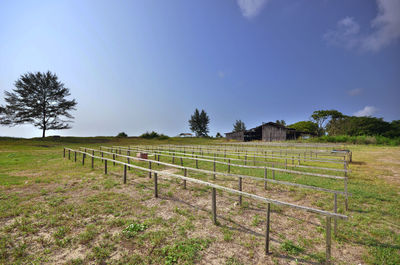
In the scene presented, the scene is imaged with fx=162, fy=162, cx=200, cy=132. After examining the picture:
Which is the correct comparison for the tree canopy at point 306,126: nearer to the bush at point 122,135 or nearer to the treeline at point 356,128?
the treeline at point 356,128

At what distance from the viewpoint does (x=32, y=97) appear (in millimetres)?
37781

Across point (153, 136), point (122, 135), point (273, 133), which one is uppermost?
point (273, 133)

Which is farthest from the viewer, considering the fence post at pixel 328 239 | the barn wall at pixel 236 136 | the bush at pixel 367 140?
the barn wall at pixel 236 136

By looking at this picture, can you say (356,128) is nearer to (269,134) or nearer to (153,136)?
(269,134)

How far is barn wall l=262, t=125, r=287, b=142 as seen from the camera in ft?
136

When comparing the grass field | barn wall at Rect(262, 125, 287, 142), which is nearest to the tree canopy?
barn wall at Rect(262, 125, 287, 142)

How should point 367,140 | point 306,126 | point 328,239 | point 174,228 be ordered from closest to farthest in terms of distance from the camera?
point 328,239 → point 174,228 → point 367,140 → point 306,126

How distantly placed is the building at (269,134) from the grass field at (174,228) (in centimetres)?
3757

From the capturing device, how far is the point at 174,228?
12.9ft

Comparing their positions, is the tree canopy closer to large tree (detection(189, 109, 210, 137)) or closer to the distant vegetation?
large tree (detection(189, 109, 210, 137))

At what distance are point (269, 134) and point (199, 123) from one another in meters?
38.8

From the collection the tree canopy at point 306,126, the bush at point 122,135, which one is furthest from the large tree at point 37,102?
the tree canopy at point 306,126

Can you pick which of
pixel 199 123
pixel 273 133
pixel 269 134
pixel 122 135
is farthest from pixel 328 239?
pixel 199 123

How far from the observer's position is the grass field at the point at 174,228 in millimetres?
3047
